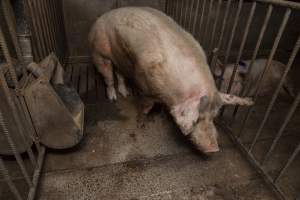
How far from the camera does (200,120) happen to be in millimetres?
2061

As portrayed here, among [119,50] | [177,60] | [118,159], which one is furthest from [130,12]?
[118,159]

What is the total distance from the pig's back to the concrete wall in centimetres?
131

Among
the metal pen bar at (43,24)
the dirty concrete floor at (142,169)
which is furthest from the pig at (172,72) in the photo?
the metal pen bar at (43,24)

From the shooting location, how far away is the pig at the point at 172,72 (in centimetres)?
204

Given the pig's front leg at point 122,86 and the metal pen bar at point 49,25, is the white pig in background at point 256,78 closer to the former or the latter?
the pig's front leg at point 122,86

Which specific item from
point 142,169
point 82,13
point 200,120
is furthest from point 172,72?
point 82,13

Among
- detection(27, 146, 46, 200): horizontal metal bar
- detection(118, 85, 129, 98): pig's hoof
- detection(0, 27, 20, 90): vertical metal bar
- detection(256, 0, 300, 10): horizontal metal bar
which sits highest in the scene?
detection(256, 0, 300, 10): horizontal metal bar

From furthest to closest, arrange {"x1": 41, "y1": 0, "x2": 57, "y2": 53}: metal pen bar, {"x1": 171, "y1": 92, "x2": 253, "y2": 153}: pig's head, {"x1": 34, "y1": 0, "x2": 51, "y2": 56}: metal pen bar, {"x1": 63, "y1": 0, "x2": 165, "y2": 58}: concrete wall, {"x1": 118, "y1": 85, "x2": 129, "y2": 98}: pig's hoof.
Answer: {"x1": 63, "y1": 0, "x2": 165, "y2": 58}: concrete wall, {"x1": 118, "y1": 85, "x2": 129, "y2": 98}: pig's hoof, {"x1": 41, "y1": 0, "x2": 57, "y2": 53}: metal pen bar, {"x1": 34, "y1": 0, "x2": 51, "y2": 56}: metal pen bar, {"x1": 171, "y1": 92, "x2": 253, "y2": 153}: pig's head

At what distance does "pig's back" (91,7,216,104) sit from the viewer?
2.12m

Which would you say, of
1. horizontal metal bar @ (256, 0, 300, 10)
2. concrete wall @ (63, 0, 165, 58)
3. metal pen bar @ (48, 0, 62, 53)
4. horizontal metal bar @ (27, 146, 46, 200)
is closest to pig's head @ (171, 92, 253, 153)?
horizontal metal bar @ (256, 0, 300, 10)

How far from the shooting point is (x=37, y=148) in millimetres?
2082

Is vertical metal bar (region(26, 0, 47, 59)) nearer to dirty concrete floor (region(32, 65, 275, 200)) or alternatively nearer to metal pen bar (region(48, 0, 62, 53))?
metal pen bar (region(48, 0, 62, 53))

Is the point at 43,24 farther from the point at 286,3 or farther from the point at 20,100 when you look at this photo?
the point at 286,3

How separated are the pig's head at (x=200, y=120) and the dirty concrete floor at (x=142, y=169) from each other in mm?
308
